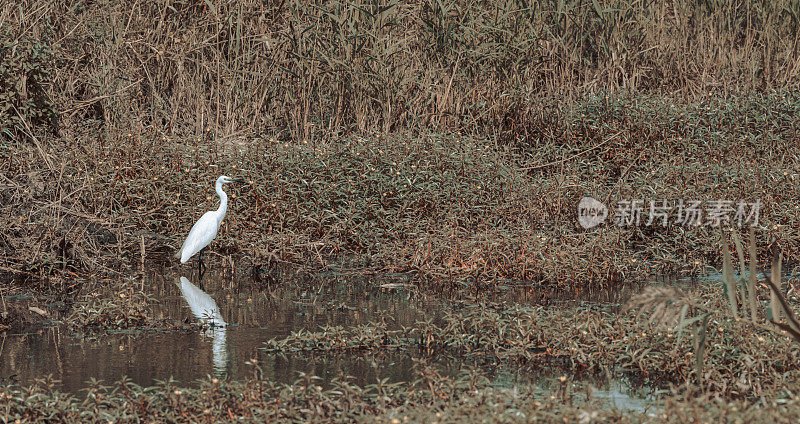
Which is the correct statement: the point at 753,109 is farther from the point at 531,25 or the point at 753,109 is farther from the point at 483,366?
the point at 483,366

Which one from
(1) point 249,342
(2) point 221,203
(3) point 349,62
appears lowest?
(1) point 249,342

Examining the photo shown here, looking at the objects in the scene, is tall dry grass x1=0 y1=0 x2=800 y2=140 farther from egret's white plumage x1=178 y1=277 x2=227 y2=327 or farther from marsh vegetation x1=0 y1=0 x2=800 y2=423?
egret's white plumage x1=178 y1=277 x2=227 y2=327

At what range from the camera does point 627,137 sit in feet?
30.8

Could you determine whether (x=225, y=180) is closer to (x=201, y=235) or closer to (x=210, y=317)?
(x=201, y=235)

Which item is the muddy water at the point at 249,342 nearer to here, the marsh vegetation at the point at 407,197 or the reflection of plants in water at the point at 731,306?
the marsh vegetation at the point at 407,197

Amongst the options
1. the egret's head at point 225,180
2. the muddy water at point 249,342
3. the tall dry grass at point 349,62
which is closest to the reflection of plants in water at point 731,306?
the muddy water at point 249,342

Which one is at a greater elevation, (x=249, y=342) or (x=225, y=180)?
(x=225, y=180)

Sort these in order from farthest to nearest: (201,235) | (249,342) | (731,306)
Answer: (201,235) → (249,342) → (731,306)

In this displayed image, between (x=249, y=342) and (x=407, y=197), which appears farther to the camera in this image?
(x=407, y=197)

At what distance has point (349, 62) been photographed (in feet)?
31.3

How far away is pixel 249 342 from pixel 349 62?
4.57 meters

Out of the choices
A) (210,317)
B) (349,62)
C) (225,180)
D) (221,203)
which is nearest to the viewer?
(210,317)

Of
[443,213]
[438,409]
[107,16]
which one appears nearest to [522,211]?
[443,213]

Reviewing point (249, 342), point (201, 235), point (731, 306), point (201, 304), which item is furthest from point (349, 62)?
point (731, 306)
